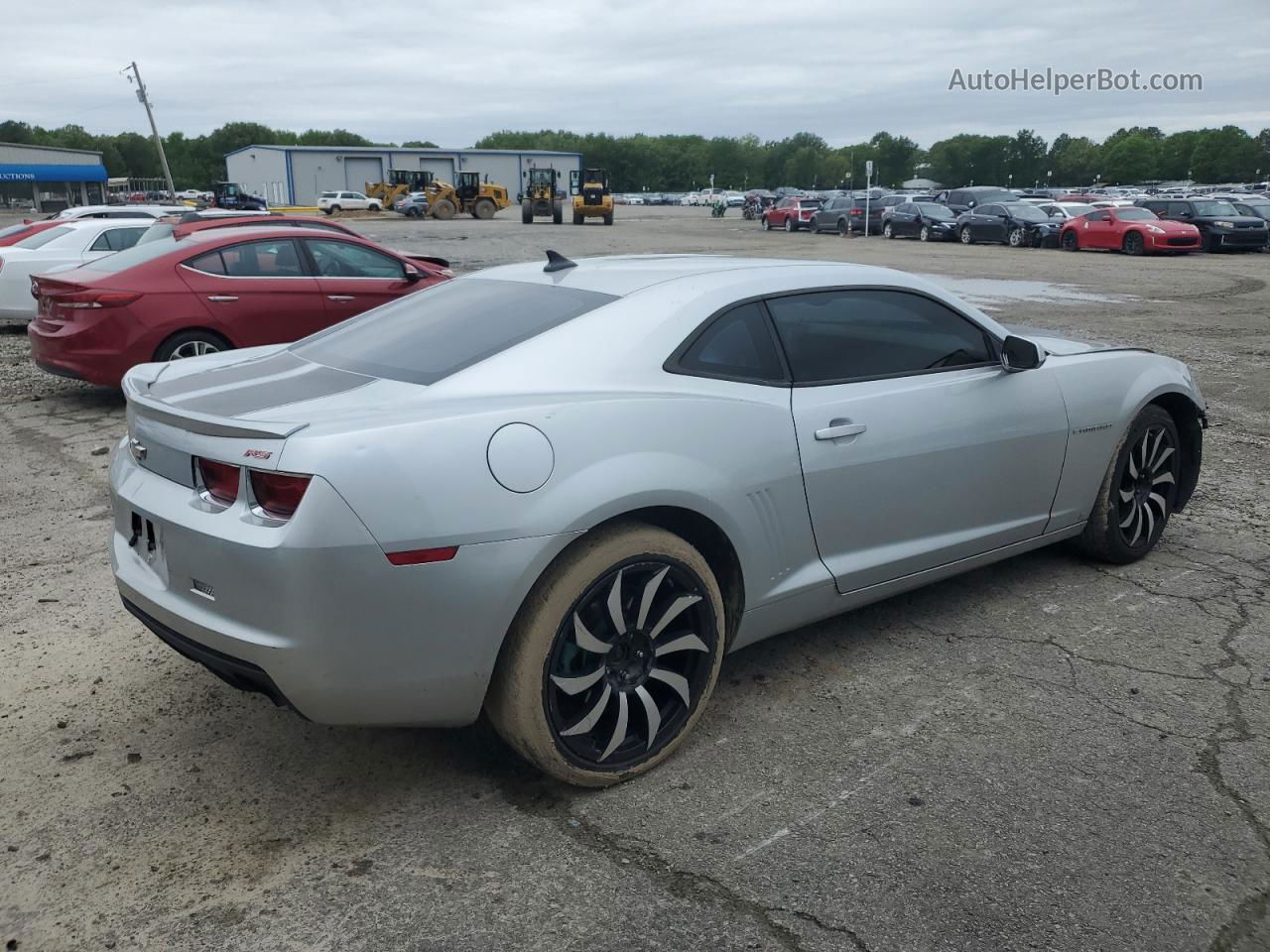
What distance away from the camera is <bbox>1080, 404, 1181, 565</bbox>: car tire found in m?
4.80

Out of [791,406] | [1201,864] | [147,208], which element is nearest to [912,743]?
[1201,864]

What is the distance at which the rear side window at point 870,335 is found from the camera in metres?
3.74

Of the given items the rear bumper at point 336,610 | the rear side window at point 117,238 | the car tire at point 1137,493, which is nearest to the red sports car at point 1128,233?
the rear side window at point 117,238

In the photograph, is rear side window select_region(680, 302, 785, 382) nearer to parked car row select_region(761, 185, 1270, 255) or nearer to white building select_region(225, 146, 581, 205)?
parked car row select_region(761, 185, 1270, 255)

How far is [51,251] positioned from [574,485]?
41.7 feet

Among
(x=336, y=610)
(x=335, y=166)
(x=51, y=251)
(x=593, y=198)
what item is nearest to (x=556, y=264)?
(x=336, y=610)

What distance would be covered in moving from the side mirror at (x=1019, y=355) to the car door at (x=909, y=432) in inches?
1.6

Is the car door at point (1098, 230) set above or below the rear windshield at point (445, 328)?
below

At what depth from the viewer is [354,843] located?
2.89 meters

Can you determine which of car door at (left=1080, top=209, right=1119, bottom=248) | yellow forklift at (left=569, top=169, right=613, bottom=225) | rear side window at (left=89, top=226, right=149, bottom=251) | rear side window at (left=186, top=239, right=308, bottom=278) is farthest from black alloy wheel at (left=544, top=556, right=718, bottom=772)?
yellow forklift at (left=569, top=169, right=613, bottom=225)

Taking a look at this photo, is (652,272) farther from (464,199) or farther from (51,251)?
(464,199)

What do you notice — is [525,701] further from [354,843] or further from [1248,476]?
[1248,476]

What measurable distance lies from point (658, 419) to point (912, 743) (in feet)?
4.27

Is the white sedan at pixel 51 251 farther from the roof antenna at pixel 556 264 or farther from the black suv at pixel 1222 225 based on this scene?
the black suv at pixel 1222 225
